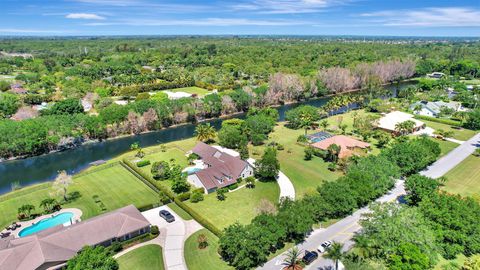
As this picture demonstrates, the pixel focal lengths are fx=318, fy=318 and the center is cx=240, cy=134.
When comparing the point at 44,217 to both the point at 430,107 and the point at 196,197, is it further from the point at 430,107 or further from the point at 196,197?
the point at 430,107

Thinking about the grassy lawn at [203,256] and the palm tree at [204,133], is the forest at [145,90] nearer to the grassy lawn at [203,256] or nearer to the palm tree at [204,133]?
the palm tree at [204,133]

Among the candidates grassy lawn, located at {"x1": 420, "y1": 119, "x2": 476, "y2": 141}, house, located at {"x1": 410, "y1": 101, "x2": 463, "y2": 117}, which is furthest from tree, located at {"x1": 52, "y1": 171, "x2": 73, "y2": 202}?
house, located at {"x1": 410, "y1": 101, "x2": 463, "y2": 117}

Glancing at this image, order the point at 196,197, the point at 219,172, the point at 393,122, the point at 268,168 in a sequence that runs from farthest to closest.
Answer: the point at 393,122 → the point at 268,168 → the point at 219,172 → the point at 196,197

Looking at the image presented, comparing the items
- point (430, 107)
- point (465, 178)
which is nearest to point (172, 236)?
point (465, 178)

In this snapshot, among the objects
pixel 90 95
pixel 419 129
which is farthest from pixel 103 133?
pixel 419 129

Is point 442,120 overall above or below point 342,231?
above

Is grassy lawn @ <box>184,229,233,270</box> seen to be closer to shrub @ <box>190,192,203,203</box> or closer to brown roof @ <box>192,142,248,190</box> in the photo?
shrub @ <box>190,192,203,203</box>
